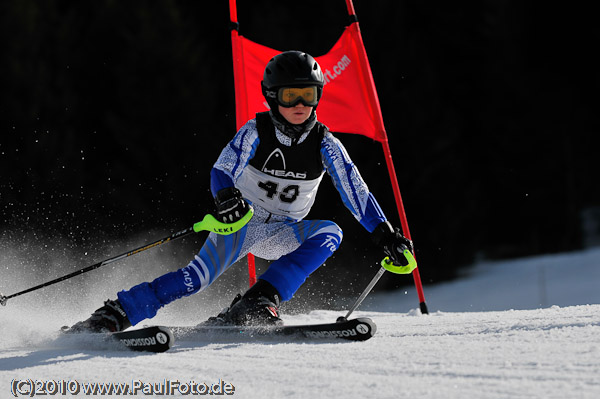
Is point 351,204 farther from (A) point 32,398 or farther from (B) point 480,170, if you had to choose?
(B) point 480,170

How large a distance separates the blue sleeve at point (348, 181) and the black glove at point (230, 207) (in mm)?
583

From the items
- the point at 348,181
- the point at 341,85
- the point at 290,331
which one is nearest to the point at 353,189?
the point at 348,181

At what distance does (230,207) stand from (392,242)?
2.42 ft

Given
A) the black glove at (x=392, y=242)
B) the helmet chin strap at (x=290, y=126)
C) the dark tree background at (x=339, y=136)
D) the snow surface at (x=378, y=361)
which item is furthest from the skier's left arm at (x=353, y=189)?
the dark tree background at (x=339, y=136)

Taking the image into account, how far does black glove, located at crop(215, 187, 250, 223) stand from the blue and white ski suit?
0.14 m

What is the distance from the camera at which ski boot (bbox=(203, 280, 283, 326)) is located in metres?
2.80

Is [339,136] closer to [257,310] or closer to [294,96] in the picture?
[294,96]

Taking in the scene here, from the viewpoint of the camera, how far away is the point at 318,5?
1491 centimetres

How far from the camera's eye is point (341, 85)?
4832 millimetres

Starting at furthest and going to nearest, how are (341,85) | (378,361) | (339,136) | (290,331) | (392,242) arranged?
(339,136) → (341,85) → (392,242) → (290,331) → (378,361)

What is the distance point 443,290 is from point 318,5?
22.5 ft

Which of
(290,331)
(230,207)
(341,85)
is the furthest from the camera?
(341,85)

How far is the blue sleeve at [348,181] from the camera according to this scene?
3.17 m

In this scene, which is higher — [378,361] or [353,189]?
[353,189]
